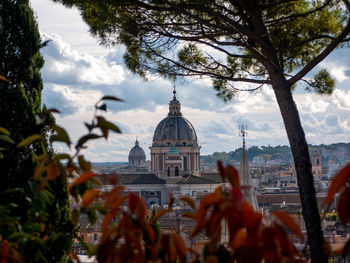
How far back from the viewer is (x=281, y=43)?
5.79 meters

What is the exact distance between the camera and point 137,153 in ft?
273

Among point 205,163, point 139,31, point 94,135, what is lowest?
point 94,135

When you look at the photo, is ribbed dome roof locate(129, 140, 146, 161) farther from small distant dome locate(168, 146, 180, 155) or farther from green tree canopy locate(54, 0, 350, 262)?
green tree canopy locate(54, 0, 350, 262)

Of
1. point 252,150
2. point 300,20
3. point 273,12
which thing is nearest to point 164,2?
point 273,12

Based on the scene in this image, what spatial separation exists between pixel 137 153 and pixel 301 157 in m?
79.1

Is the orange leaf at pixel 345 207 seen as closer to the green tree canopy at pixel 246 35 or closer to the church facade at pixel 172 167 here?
the green tree canopy at pixel 246 35

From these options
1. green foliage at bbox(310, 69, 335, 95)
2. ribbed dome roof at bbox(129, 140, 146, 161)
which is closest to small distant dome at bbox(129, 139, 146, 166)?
ribbed dome roof at bbox(129, 140, 146, 161)

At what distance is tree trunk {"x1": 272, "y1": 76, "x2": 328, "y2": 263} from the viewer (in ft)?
13.5

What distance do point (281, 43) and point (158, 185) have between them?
Answer: 43400 millimetres

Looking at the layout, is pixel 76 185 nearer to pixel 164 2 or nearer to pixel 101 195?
pixel 101 195

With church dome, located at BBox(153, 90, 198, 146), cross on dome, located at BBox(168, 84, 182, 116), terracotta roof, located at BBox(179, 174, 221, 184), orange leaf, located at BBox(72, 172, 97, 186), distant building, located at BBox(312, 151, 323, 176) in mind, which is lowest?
orange leaf, located at BBox(72, 172, 97, 186)

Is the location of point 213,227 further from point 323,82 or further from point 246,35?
point 323,82

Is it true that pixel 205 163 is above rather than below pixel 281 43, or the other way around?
above

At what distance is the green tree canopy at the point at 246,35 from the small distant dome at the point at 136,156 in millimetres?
74968
